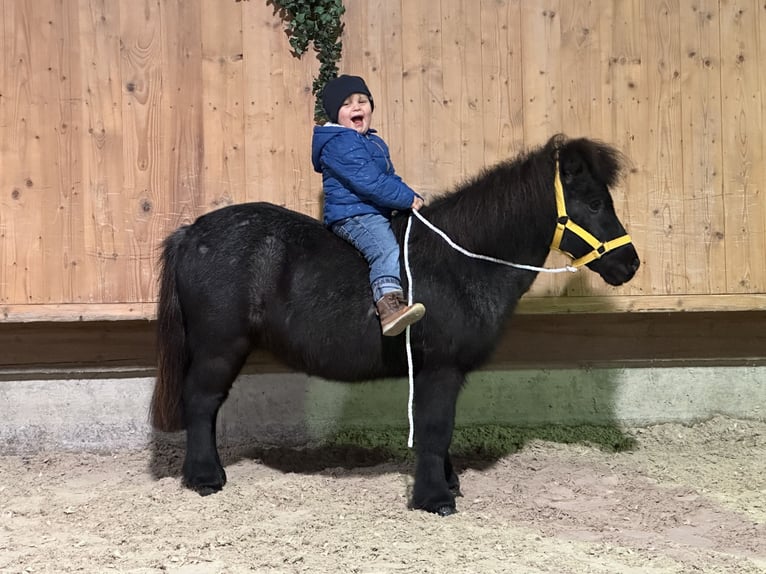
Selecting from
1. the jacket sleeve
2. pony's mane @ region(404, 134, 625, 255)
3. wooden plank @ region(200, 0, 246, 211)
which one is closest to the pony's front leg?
pony's mane @ region(404, 134, 625, 255)

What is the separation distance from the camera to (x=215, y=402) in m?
4.16

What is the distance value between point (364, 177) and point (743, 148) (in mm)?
2721

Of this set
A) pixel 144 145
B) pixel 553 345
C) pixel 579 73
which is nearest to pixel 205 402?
pixel 144 145

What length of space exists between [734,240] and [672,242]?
0.42 meters

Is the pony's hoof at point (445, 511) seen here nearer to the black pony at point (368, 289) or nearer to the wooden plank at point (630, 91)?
the black pony at point (368, 289)

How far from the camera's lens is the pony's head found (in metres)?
3.78

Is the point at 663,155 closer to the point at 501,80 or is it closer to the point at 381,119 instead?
the point at 501,80

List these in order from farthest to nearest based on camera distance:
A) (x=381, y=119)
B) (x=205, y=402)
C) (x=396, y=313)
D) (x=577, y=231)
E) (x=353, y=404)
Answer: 1. (x=353, y=404)
2. (x=381, y=119)
3. (x=205, y=402)
4. (x=577, y=231)
5. (x=396, y=313)

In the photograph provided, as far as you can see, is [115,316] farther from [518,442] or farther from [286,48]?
[518,442]

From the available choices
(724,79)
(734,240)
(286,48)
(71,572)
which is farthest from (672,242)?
(71,572)

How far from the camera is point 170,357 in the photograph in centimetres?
417

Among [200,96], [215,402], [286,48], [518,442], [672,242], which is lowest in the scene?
[518,442]

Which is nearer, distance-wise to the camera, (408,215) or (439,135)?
(408,215)

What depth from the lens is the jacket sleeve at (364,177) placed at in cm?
384
